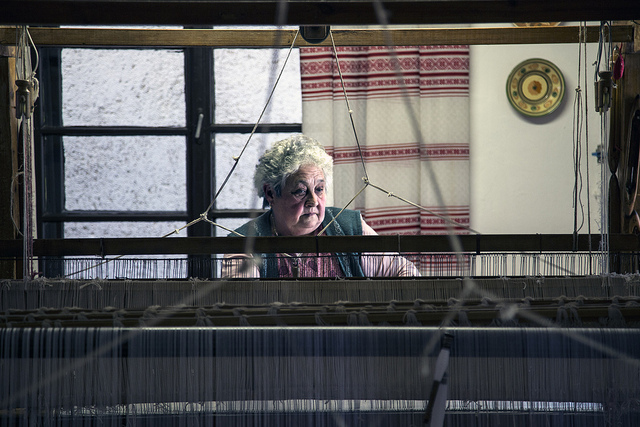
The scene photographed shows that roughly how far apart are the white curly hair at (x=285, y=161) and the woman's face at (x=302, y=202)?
2cm

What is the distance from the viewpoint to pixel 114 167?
136 inches

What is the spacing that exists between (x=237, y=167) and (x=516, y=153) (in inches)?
57.0

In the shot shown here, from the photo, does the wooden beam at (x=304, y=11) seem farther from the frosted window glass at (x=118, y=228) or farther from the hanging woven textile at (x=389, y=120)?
the frosted window glass at (x=118, y=228)

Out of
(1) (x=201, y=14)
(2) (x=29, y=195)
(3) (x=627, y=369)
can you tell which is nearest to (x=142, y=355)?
(1) (x=201, y=14)

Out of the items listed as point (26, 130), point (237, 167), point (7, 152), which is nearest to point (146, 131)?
point (237, 167)

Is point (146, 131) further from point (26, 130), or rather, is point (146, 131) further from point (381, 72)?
point (26, 130)

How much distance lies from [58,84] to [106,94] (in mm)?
251

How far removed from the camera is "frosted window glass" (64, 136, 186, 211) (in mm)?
3465

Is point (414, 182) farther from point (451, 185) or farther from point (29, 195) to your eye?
point (29, 195)

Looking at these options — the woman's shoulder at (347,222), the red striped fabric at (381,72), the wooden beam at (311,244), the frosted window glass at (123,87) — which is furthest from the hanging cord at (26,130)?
the frosted window glass at (123,87)

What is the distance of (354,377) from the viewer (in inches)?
37.8

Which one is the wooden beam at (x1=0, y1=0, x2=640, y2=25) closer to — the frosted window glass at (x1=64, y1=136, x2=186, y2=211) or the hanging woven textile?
the hanging woven textile

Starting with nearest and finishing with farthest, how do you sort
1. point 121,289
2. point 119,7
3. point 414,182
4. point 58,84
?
1. point 119,7
2. point 121,289
3. point 414,182
4. point 58,84

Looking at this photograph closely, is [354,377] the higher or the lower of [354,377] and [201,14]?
the lower
